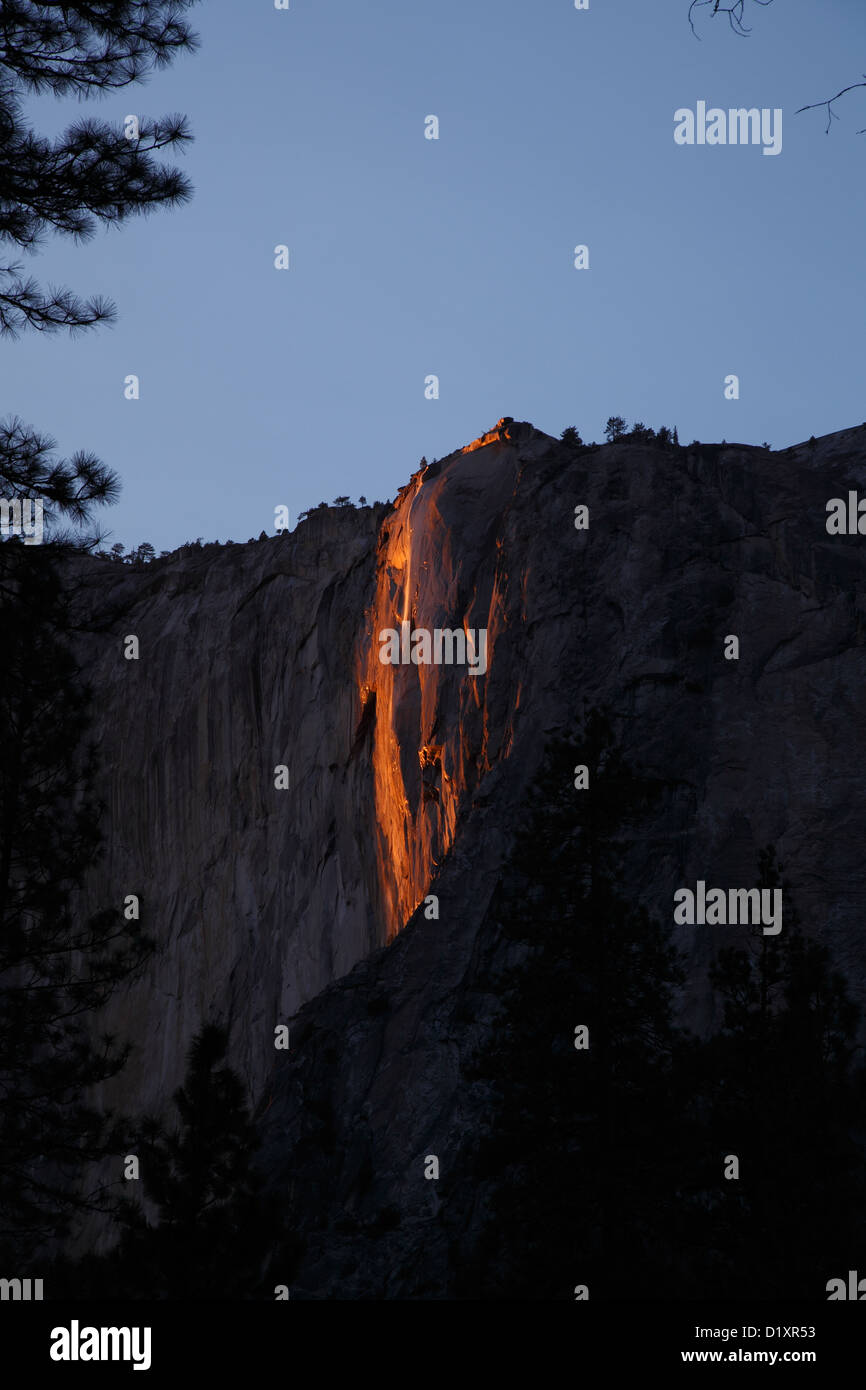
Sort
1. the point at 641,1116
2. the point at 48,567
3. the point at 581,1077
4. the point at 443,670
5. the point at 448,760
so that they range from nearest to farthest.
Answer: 1. the point at 48,567
2. the point at 641,1116
3. the point at 581,1077
4. the point at 448,760
5. the point at 443,670

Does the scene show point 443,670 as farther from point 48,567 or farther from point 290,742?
point 48,567

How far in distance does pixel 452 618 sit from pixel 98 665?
1131 inches

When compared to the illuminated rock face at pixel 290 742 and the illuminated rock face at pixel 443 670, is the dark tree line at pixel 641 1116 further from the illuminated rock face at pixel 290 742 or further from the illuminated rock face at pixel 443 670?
the illuminated rock face at pixel 290 742

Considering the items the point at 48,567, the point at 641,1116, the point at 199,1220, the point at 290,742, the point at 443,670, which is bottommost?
the point at 199,1220

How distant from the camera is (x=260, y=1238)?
59.2 ft

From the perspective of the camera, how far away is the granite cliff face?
29.5 m

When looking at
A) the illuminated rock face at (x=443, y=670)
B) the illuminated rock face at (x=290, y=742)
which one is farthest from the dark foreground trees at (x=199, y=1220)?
the illuminated rock face at (x=290, y=742)

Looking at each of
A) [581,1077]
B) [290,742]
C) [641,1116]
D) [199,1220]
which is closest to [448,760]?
[290,742]

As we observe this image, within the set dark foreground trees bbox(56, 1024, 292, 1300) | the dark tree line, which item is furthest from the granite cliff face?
dark foreground trees bbox(56, 1024, 292, 1300)

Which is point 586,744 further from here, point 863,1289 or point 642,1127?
point 863,1289

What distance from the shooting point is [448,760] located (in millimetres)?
38562

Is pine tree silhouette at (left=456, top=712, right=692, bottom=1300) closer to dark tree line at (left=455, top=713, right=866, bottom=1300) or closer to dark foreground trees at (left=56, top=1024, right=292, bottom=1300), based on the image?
dark tree line at (left=455, top=713, right=866, bottom=1300)

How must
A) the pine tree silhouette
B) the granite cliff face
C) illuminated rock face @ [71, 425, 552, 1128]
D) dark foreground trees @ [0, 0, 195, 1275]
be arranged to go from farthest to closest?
illuminated rock face @ [71, 425, 552, 1128] → the granite cliff face → the pine tree silhouette → dark foreground trees @ [0, 0, 195, 1275]

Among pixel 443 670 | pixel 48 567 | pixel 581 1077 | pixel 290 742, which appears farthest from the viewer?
pixel 290 742
